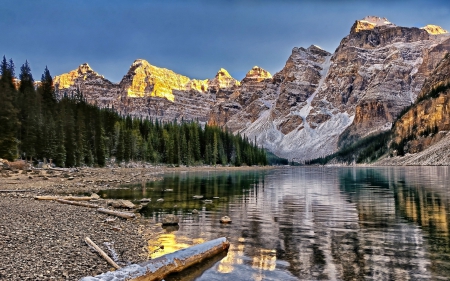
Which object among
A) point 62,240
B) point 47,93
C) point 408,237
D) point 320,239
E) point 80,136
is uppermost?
point 47,93

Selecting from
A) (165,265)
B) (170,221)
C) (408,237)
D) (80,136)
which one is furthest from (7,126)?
(408,237)

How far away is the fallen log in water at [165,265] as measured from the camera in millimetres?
9531

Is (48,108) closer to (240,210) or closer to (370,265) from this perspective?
(240,210)

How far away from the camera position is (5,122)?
5866 cm

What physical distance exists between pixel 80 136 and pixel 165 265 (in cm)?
7690

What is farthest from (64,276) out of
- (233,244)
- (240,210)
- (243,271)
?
(240,210)

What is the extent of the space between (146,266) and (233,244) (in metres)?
6.57

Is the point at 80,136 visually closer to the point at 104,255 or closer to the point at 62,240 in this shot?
the point at 62,240

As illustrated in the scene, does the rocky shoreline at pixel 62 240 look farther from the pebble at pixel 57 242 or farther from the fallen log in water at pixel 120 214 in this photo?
the fallen log in water at pixel 120 214

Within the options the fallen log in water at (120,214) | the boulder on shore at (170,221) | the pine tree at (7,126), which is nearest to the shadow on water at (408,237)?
the boulder on shore at (170,221)

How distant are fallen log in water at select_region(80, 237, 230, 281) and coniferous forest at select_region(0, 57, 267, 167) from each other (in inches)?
2156

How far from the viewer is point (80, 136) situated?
81.1m

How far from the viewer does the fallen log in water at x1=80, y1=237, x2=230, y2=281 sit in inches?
375

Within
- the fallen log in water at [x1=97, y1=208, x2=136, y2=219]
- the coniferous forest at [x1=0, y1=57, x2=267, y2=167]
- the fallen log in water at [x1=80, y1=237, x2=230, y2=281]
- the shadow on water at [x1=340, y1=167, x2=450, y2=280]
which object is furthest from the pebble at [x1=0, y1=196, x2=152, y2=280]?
the coniferous forest at [x1=0, y1=57, x2=267, y2=167]
